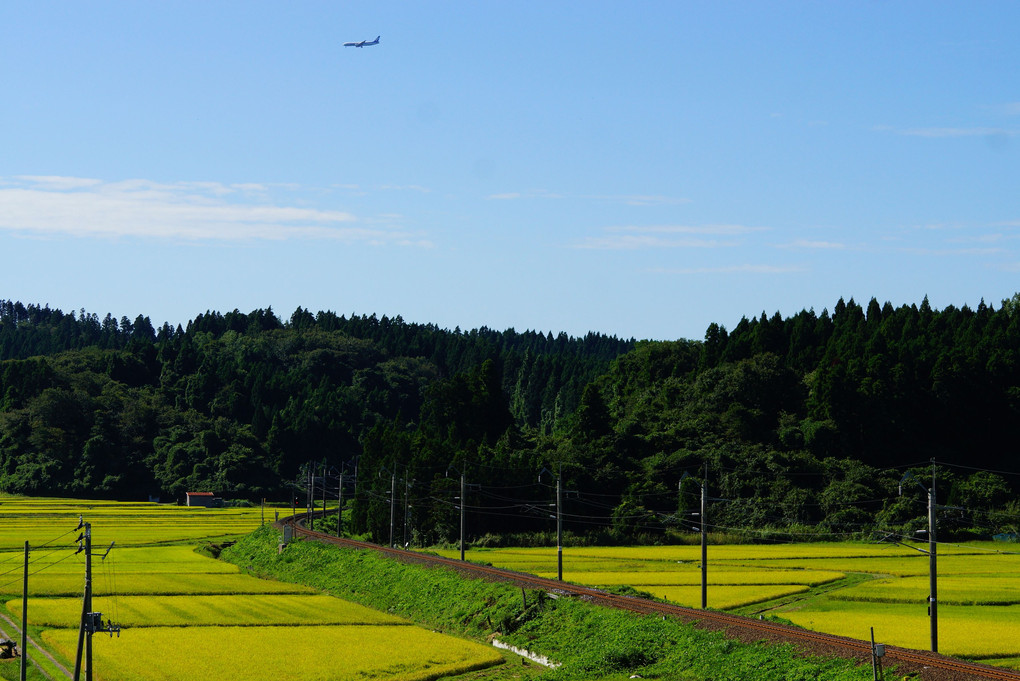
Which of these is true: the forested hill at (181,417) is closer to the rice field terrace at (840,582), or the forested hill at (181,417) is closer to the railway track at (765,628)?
the rice field terrace at (840,582)

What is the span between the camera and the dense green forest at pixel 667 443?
95.9 metres

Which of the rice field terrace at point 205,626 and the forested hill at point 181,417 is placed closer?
the rice field terrace at point 205,626

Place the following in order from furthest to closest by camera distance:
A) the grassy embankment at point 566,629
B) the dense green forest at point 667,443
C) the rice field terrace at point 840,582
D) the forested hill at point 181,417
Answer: the forested hill at point 181,417
the dense green forest at point 667,443
the rice field terrace at point 840,582
the grassy embankment at point 566,629

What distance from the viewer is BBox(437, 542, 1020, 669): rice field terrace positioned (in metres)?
44.5

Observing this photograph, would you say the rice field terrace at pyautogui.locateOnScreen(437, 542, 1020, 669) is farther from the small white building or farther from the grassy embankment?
the small white building

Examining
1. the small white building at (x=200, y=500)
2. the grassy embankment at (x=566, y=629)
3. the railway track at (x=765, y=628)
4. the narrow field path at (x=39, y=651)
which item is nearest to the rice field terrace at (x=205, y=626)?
the narrow field path at (x=39, y=651)

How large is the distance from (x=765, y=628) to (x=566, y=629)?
28.9 ft

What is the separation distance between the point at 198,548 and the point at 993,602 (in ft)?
196

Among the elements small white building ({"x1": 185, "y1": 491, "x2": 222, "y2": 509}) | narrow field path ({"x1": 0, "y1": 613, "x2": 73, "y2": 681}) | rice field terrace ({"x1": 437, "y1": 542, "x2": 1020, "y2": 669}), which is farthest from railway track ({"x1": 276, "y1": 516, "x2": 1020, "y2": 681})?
small white building ({"x1": 185, "y1": 491, "x2": 222, "y2": 509})

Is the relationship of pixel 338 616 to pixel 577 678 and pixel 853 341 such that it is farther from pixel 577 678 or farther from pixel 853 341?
pixel 853 341

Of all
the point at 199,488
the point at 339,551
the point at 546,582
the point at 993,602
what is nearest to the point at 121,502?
the point at 199,488

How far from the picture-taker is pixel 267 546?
273ft

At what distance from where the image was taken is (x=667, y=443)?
111 metres

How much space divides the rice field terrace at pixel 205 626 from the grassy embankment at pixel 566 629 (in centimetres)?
232
